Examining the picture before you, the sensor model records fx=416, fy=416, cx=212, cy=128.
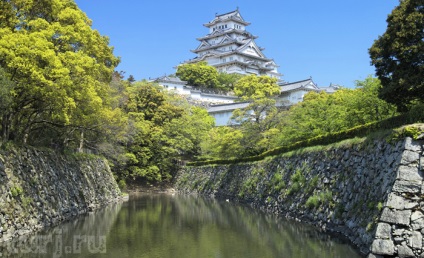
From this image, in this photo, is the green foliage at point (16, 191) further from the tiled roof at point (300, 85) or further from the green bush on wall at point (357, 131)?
the tiled roof at point (300, 85)

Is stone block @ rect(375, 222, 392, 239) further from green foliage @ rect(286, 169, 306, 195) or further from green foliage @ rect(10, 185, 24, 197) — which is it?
green foliage @ rect(10, 185, 24, 197)

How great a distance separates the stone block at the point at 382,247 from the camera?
9.59m

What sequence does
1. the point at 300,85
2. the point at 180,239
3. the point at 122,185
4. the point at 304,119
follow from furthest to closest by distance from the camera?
1. the point at 300,85
2. the point at 122,185
3. the point at 304,119
4. the point at 180,239

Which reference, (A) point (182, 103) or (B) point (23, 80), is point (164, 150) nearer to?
(A) point (182, 103)

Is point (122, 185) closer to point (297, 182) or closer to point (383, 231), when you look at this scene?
point (297, 182)

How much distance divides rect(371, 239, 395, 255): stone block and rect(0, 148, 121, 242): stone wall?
10.5 meters

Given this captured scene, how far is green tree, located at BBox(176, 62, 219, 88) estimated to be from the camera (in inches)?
2854

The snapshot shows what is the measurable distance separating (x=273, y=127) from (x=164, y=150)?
1506 centimetres

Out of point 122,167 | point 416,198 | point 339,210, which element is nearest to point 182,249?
point 339,210

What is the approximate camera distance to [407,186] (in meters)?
10.1

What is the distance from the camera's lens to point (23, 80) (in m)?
14.3

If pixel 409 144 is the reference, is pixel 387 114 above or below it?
above

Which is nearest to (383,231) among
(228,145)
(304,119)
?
(304,119)

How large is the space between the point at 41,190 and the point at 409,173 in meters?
13.4
